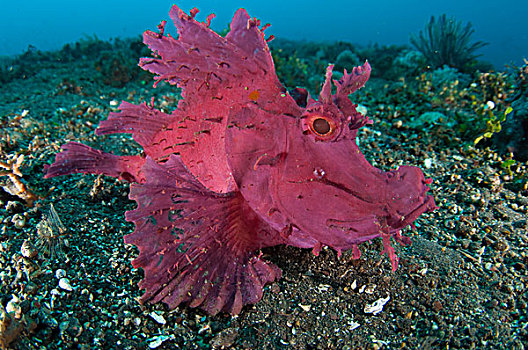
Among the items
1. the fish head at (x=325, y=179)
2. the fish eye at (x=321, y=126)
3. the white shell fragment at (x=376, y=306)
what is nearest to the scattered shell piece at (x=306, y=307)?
the white shell fragment at (x=376, y=306)

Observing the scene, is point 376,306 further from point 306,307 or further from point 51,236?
point 51,236

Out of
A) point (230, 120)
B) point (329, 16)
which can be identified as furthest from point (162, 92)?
point (329, 16)

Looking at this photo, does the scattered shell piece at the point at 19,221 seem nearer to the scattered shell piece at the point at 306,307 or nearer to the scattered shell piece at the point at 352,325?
the scattered shell piece at the point at 306,307

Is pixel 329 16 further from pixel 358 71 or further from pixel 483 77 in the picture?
pixel 358 71

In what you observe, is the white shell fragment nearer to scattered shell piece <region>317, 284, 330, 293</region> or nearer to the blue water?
scattered shell piece <region>317, 284, 330, 293</region>

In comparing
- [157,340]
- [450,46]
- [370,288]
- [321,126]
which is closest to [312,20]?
[450,46]
